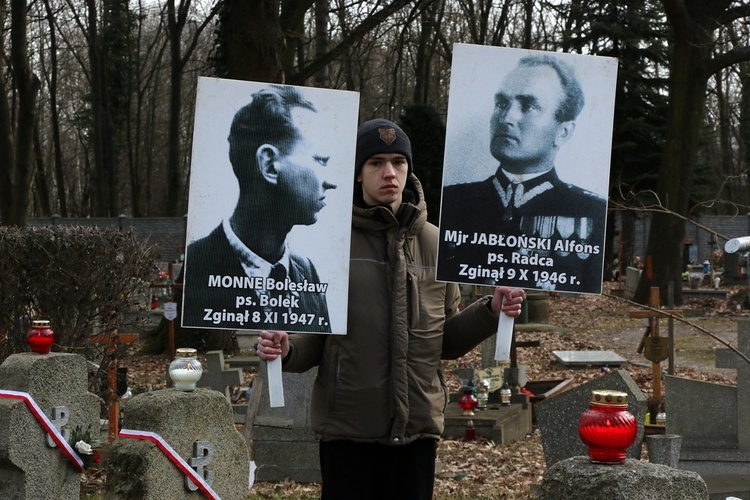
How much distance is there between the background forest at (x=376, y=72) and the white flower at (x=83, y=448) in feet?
11.0

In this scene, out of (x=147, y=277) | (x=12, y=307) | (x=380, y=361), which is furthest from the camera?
(x=147, y=277)

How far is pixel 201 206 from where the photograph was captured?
3594 millimetres

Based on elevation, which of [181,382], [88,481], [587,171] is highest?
[587,171]

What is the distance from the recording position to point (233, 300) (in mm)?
3547

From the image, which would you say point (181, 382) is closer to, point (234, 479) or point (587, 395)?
point (234, 479)

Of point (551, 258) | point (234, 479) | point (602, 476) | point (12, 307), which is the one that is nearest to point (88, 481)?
point (12, 307)

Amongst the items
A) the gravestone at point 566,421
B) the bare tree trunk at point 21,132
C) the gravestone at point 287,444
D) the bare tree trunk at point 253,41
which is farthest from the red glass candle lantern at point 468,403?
the bare tree trunk at point 21,132

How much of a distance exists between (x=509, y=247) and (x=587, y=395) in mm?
3364

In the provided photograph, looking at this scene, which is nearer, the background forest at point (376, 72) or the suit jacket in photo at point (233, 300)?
the suit jacket in photo at point (233, 300)

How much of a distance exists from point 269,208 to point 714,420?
5.38 metres

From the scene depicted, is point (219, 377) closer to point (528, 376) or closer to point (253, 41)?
point (528, 376)

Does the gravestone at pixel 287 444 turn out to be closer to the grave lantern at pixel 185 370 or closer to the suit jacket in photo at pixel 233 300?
the grave lantern at pixel 185 370

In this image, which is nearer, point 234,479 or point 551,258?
point 551,258

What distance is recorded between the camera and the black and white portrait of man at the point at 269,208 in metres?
3.55
